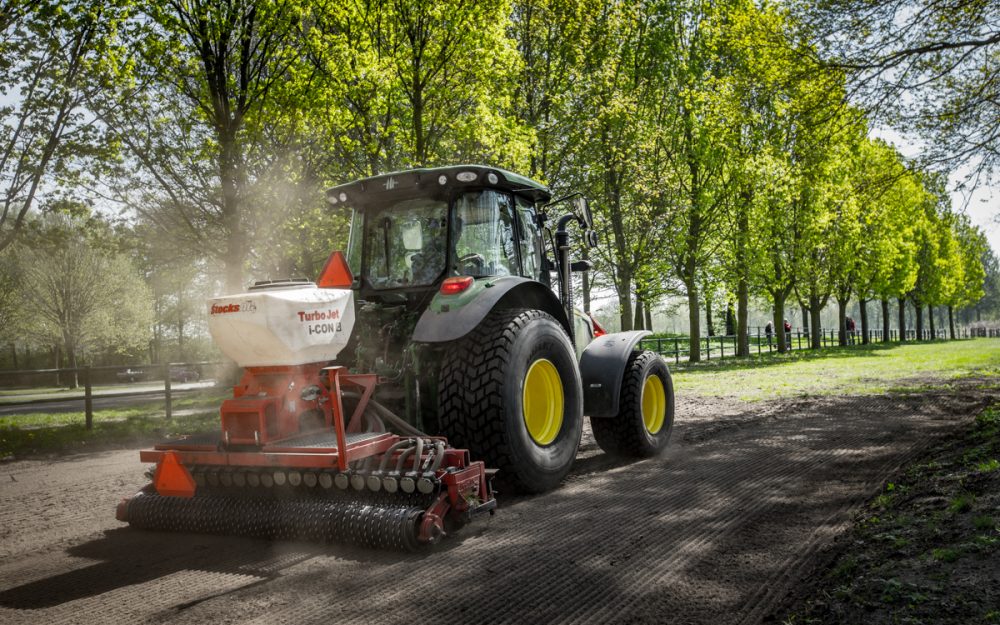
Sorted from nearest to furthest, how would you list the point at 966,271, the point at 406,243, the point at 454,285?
the point at 454,285, the point at 406,243, the point at 966,271

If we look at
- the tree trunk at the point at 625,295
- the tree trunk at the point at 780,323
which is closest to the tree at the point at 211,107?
the tree trunk at the point at 625,295

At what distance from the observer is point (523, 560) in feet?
14.1

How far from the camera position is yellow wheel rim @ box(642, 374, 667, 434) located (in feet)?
26.2

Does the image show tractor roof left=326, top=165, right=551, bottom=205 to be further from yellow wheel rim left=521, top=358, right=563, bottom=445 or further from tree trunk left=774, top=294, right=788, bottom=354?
tree trunk left=774, top=294, right=788, bottom=354

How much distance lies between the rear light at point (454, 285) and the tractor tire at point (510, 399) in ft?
1.08

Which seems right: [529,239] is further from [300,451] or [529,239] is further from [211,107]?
[211,107]

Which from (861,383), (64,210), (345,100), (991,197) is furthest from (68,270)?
(991,197)

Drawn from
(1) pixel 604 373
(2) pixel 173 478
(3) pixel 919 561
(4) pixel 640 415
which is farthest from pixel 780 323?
(2) pixel 173 478

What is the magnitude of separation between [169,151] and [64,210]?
7.09ft

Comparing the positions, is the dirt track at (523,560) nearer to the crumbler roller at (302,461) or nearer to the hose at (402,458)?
the crumbler roller at (302,461)

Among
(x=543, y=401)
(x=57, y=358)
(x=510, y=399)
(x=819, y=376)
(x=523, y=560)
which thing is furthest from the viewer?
(x=57, y=358)

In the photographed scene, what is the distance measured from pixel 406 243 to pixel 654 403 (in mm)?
3382

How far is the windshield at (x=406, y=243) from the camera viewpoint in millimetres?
6316

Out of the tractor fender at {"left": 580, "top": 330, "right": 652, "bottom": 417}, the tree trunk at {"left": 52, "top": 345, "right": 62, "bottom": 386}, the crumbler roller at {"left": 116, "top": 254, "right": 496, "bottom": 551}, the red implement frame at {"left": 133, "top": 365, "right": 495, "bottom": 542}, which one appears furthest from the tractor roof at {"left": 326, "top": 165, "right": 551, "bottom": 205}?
the tree trunk at {"left": 52, "top": 345, "right": 62, "bottom": 386}
